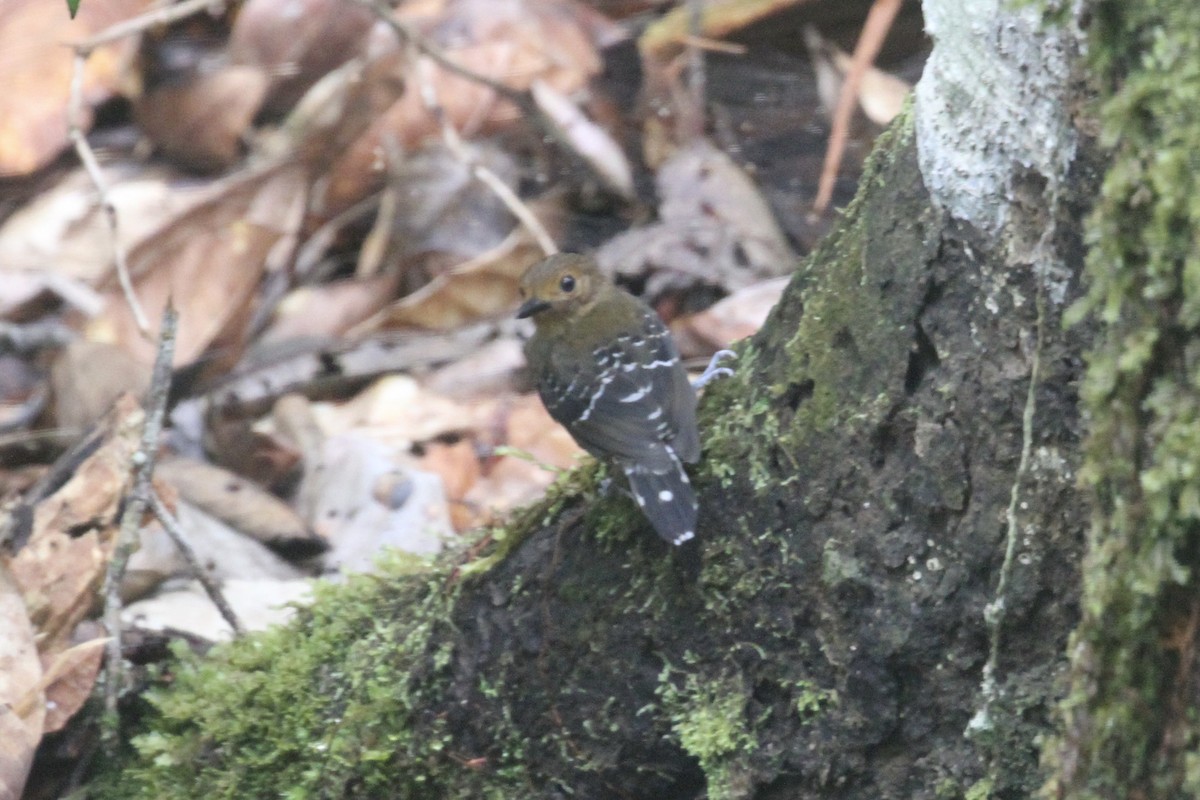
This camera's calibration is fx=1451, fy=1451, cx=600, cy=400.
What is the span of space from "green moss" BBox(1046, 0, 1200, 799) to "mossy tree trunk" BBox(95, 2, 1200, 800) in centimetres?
2

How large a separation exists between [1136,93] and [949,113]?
77 centimetres

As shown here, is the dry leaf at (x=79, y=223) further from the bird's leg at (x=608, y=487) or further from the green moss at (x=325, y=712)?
the bird's leg at (x=608, y=487)

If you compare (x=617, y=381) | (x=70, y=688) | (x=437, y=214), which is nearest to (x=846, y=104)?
(x=437, y=214)

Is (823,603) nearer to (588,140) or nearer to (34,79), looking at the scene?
(588,140)

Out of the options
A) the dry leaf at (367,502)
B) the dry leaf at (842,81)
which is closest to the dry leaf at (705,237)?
the dry leaf at (842,81)

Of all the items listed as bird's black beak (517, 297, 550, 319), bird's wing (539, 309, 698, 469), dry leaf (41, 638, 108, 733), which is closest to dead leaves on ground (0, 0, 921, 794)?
dry leaf (41, 638, 108, 733)

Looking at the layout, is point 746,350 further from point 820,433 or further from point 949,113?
point 949,113

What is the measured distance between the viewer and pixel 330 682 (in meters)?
3.22

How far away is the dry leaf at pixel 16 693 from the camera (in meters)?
3.21

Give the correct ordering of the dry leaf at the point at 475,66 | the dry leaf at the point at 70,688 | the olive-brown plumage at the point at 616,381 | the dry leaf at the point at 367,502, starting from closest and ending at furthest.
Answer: the olive-brown plumage at the point at 616,381
the dry leaf at the point at 70,688
the dry leaf at the point at 367,502
the dry leaf at the point at 475,66

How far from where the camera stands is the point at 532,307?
4.25 m

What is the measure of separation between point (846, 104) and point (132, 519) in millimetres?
3719

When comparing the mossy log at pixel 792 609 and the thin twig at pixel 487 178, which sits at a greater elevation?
the mossy log at pixel 792 609

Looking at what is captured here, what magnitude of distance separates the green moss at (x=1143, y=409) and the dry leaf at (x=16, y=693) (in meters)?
2.38
